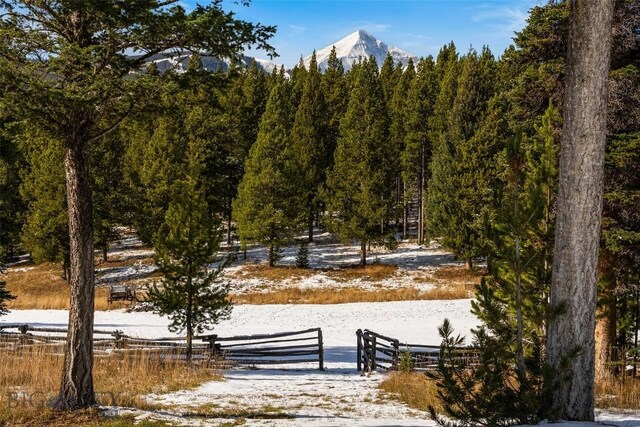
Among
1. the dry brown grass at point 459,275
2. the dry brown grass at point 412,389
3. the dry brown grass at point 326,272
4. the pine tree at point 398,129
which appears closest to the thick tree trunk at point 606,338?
the dry brown grass at point 412,389

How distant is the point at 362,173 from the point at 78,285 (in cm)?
3227

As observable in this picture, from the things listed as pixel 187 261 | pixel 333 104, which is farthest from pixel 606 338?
pixel 333 104

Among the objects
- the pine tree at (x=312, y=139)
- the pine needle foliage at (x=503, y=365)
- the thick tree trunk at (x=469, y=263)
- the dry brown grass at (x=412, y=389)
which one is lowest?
the dry brown grass at (x=412, y=389)

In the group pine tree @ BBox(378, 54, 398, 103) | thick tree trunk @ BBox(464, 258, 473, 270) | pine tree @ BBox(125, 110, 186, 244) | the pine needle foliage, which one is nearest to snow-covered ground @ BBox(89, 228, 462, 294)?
thick tree trunk @ BBox(464, 258, 473, 270)

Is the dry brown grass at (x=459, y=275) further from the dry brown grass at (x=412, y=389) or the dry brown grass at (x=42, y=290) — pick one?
the dry brown grass at (x=412, y=389)

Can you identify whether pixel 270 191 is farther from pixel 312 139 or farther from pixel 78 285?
pixel 78 285

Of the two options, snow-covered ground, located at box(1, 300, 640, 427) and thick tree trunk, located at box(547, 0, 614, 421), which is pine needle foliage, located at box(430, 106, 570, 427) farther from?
snow-covered ground, located at box(1, 300, 640, 427)

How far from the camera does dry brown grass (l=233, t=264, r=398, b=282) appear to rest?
1419 inches

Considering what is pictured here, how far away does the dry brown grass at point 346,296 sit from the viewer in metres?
30.3

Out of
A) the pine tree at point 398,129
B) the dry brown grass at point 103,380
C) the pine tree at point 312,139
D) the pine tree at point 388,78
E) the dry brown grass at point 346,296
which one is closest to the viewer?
the dry brown grass at point 103,380

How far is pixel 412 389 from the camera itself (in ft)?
34.8

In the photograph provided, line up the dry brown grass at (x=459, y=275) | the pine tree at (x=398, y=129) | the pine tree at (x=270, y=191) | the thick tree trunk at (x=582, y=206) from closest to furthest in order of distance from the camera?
1. the thick tree trunk at (x=582, y=206)
2. the dry brown grass at (x=459, y=275)
3. the pine tree at (x=270, y=191)
4. the pine tree at (x=398, y=129)

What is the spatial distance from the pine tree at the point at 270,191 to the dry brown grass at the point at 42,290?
35.0 feet

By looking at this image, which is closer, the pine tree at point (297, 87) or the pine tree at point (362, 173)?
the pine tree at point (362, 173)
